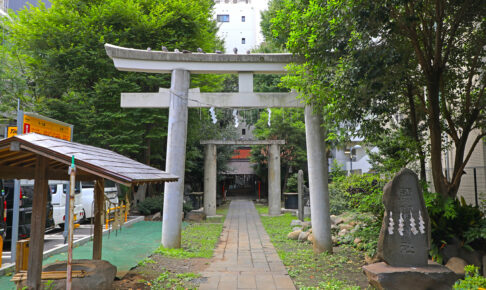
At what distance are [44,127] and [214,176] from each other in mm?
10221

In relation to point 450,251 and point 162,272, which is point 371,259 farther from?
point 162,272

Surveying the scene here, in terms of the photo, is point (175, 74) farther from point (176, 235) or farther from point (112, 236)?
point (112, 236)

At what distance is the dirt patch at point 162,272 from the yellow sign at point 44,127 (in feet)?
12.9

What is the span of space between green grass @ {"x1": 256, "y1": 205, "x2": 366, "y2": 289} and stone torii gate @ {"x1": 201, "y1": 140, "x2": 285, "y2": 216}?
742 cm

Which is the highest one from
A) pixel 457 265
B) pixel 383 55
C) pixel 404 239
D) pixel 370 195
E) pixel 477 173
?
pixel 383 55

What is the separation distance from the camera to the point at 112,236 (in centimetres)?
1137

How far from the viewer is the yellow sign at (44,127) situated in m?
7.80

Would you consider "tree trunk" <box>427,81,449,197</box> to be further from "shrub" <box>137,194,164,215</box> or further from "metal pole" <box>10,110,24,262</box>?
"shrub" <box>137,194,164,215</box>

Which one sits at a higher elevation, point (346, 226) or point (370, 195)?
point (370, 195)

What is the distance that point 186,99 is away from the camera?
9477 millimetres

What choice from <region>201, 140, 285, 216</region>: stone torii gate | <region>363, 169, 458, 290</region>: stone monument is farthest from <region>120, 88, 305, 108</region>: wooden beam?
<region>201, 140, 285, 216</region>: stone torii gate

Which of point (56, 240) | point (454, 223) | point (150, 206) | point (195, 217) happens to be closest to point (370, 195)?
point (454, 223)

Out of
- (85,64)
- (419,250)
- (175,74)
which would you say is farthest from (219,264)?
(85,64)

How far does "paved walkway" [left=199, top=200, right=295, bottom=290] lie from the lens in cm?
625
